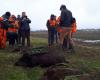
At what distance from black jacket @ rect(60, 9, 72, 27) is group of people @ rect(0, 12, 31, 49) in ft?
11.2

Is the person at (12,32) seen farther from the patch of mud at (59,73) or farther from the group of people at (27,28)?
the patch of mud at (59,73)

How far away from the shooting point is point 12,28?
2503 cm

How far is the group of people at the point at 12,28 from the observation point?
2402 centimetres

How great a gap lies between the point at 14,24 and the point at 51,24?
360 cm

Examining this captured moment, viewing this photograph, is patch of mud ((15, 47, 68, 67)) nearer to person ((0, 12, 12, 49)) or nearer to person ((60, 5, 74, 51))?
person ((60, 5, 74, 51))

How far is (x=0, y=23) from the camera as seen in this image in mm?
23844

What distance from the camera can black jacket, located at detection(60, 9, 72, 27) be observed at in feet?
71.7

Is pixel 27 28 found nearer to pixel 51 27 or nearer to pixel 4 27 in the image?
pixel 4 27

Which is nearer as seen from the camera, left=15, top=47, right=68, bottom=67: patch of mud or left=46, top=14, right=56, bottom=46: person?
left=15, top=47, right=68, bottom=67: patch of mud

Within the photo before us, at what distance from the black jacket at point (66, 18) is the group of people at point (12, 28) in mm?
3407

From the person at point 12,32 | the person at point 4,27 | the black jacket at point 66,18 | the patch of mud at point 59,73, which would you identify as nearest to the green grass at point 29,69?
the patch of mud at point 59,73

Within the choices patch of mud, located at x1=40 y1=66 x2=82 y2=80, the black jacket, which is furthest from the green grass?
the black jacket

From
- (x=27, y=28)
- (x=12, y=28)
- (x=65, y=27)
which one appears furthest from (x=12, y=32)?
Result: (x=65, y=27)

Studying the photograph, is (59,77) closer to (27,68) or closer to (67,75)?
(67,75)
